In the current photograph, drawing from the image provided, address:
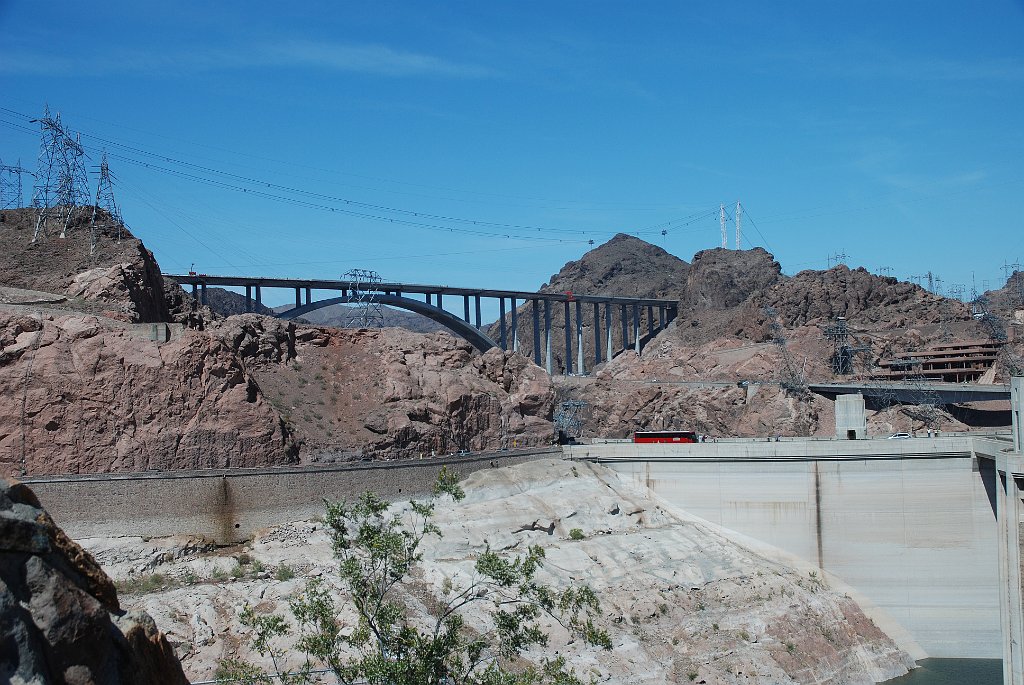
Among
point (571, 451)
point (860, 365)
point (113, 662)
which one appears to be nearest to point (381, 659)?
point (113, 662)

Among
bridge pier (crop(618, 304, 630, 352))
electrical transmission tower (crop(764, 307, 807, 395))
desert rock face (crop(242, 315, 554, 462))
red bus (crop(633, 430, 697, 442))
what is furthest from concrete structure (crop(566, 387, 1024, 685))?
bridge pier (crop(618, 304, 630, 352))

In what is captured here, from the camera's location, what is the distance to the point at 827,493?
2534 inches

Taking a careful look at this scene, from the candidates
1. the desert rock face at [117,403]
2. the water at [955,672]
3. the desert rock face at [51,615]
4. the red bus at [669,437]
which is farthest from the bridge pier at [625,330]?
the desert rock face at [51,615]

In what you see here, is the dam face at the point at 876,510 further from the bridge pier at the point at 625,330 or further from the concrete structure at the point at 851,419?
the bridge pier at the point at 625,330

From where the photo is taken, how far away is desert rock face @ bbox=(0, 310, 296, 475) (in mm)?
49094

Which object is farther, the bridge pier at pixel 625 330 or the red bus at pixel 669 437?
the bridge pier at pixel 625 330

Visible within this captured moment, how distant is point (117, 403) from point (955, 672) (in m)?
45.8

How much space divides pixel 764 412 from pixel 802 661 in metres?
48.1

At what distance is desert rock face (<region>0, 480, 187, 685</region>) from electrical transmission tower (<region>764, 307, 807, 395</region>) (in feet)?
299

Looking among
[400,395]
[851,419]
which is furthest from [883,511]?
[400,395]

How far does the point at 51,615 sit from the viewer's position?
46.1 feet

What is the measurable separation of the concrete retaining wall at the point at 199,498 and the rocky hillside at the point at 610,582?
996mm

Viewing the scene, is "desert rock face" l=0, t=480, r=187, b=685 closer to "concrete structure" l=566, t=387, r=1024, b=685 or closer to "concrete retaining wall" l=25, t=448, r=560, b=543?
"concrete retaining wall" l=25, t=448, r=560, b=543

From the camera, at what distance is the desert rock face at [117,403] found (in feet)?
161
